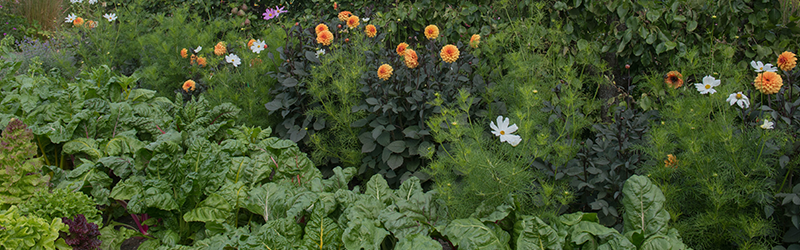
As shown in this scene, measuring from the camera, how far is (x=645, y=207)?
5.88ft

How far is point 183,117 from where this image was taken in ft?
9.77

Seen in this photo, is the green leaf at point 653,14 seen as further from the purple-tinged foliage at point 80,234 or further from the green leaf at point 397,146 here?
the purple-tinged foliage at point 80,234

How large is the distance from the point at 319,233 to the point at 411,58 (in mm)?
1150

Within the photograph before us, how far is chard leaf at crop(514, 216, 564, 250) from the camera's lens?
172cm

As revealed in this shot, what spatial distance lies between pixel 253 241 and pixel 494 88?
5.09 feet

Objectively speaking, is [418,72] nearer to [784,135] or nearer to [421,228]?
[421,228]

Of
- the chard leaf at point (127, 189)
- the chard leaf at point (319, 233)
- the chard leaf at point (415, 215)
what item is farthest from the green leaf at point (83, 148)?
the chard leaf at point (415, 215)

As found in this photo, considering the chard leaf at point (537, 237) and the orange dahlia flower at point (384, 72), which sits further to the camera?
the orange dahlia flower at point (384, 72)

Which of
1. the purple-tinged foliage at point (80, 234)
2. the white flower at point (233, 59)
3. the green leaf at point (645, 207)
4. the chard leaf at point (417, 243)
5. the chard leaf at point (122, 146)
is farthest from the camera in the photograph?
the white flower at point (233, 59)

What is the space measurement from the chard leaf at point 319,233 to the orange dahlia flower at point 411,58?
1.08m

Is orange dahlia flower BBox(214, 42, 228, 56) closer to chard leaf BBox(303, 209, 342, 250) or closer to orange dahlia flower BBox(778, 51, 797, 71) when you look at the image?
chard leaf BBox(303, 209, 342, 250)

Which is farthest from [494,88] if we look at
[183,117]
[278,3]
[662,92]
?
[278,3]

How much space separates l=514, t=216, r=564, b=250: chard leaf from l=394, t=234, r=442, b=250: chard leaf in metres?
0.30

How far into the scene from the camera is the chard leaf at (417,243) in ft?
5.32
